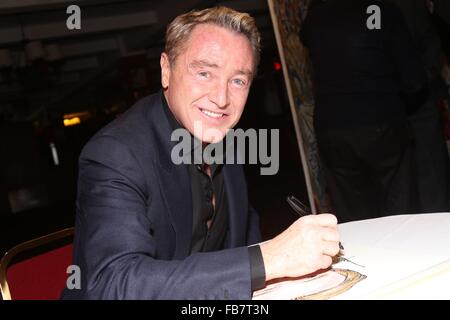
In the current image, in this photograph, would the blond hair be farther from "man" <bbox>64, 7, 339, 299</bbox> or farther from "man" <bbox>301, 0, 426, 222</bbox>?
"man" <bbox>301, 0, 426, 222</bbox>

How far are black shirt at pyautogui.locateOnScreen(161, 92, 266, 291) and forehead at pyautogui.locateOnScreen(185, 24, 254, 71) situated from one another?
0.77 feet

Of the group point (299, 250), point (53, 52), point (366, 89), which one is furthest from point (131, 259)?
point (53, 52)

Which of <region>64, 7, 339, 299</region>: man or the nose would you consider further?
the nose

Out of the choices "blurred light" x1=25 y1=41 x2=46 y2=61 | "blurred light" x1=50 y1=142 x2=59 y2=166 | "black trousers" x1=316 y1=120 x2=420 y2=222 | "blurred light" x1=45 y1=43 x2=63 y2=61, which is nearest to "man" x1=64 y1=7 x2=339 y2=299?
"black trousers" x1=316 y1=120 x2=420 y2=222

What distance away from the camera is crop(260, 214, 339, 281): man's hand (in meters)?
1.07

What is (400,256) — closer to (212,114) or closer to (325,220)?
(325,220)

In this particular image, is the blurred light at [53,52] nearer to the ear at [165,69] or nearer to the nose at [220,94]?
the ear at [165,69]

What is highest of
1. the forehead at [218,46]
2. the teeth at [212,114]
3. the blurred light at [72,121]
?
the forehead at [218,46]

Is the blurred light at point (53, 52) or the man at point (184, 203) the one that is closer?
the man at point (184, 203)

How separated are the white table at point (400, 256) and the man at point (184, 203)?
0.42 feet

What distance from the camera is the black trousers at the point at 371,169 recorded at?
2707 millimetres

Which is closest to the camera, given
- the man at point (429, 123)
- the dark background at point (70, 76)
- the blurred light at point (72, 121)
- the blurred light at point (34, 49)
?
the man at point (429, 123)

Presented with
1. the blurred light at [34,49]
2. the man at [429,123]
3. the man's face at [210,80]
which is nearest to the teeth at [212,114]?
the man's face at [210,80]
